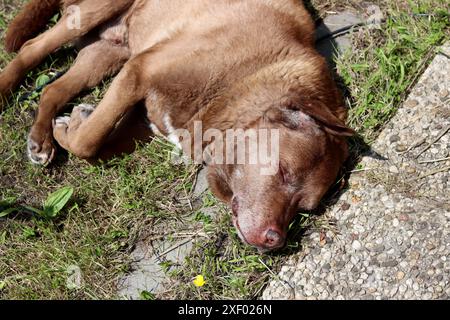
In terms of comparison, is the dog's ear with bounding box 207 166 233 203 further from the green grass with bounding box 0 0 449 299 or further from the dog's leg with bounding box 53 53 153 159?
the dog's leg with bounding box 53 53 153 159

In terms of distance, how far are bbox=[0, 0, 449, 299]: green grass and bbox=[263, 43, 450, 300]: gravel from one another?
13 cm

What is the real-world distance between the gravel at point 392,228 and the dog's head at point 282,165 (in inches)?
11.9

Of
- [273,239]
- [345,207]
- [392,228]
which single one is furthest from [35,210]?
[392,228]

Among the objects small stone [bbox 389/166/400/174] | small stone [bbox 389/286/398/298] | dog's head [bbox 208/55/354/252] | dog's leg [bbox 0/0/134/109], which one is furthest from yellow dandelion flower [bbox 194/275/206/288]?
dog's leg [bbox 0/0/134/109]

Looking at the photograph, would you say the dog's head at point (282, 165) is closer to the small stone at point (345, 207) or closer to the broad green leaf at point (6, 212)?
the small stone at point (345, 207)

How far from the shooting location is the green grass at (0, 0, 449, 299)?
161 inches

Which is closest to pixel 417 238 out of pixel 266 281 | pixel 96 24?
pixel 266 281

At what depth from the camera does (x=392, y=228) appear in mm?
4168

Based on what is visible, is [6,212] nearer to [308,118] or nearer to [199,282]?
[199,282]

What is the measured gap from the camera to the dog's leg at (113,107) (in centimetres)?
424

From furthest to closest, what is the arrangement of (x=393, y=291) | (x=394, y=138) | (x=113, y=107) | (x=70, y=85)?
(x=70, y=85)
(x=394, y=138)
(x=113, y=107)
(x=393, y=291)

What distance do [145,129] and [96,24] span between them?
89 centimetres

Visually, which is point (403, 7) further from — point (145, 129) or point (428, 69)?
point (145, 129)

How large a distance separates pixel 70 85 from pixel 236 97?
4.36 feet
